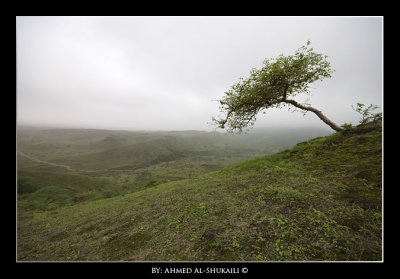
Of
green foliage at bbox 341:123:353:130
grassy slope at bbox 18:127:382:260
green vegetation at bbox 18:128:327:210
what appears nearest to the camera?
grassy slope at bbox 18:127:382:260

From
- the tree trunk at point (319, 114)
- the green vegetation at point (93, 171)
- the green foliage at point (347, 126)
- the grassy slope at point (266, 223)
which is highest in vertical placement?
the tree trunk at point (319, 114)

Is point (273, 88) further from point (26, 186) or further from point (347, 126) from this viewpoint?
point (26, 186)

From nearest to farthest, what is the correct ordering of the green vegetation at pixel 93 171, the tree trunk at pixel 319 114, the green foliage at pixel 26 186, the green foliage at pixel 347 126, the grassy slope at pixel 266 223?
the grassy slope at pixel 266 223 < the green foliage at pixel 347 126 < the tree trunk at pixel 319 114 < the green vegetation at pixel 93 171 < the green foliage at pixel 26 186

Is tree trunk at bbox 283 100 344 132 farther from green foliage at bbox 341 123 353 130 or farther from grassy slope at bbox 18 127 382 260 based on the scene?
grassy slope at bbox 18 127 382 260

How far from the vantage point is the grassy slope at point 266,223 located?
261 inches

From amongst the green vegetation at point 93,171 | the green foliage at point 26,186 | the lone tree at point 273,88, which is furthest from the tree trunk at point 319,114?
the green foliage at point 26,186

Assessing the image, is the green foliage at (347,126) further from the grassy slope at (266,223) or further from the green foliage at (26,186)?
the green foliage at (26,186)

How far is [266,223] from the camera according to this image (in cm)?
793

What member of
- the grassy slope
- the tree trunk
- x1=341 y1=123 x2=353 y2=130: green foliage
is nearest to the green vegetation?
the grassy slope

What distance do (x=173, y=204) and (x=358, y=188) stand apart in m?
10.8

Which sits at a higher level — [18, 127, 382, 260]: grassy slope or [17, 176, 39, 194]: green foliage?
[18, 127, 382, 260]: grassy slope

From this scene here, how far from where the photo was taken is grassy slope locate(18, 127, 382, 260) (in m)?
6.62
